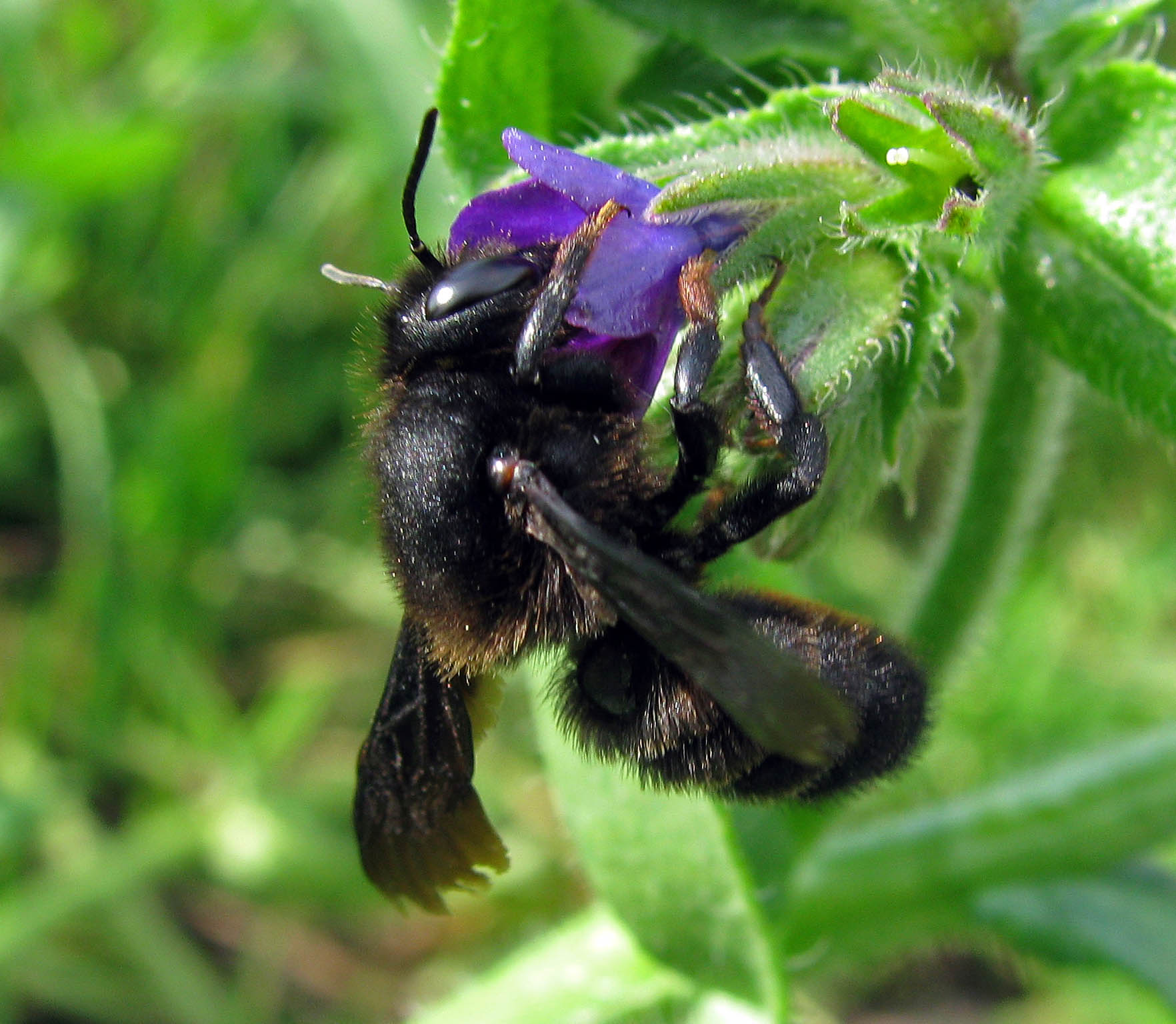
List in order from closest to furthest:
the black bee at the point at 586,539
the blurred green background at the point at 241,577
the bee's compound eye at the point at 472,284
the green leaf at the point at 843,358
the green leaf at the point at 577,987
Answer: the black bee at the point at 586,539 < the bee's compound eye at the point at 472,284 < the green leaf at the point at 843,358 < the green leaf at the point at 577,987 < the blurred green background at the point at 241,577

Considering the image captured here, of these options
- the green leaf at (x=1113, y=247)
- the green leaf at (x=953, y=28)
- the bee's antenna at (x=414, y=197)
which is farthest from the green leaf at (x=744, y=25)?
the bee's antenna at (x=414, y=197)

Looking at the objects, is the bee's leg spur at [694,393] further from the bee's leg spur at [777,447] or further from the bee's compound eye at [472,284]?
the bee's compound eye at [472,284]

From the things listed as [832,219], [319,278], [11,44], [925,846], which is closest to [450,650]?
[832,219]

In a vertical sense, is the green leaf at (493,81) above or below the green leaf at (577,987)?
above

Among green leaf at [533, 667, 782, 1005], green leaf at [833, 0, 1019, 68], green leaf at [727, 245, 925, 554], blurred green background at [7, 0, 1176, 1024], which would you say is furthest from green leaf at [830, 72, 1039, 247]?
blurred green background at [7, 0, 1176, 1024]

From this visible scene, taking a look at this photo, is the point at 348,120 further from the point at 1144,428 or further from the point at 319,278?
the point at 1144,428

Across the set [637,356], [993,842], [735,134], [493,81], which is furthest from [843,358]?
[993,842]

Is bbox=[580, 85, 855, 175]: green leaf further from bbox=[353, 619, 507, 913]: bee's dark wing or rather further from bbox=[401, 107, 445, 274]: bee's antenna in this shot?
bbox=[353, 619, 507, 913]: bee's dark wing
